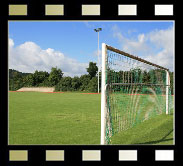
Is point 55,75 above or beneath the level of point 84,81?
above

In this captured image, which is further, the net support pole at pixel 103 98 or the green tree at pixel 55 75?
the green tree at pixel 55 75

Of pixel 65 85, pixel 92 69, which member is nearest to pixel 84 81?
pixel 65 85

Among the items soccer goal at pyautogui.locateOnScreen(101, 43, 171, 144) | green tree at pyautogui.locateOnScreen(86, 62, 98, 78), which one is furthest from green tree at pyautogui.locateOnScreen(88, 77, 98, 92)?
soccer goal at pyautogui.locateOnScreen(101, 43, 171, 144)

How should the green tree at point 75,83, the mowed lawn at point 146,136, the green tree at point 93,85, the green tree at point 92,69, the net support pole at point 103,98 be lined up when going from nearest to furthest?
1. the net support pole at point 103,98
2. the mowed lawn at point 146,136
3. the green tree at point 93,85
4. the green tree at point 75,83
5. the green tree at point 92,69

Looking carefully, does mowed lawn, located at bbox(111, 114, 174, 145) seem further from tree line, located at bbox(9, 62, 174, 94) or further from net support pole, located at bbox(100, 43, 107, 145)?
tree line, located at bbox(9, 62, 174, 94)

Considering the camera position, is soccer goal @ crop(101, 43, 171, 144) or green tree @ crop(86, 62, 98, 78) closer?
soccer goal @ crop(101, 43, 171, 144)

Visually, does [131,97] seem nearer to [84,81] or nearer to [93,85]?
[93,85]

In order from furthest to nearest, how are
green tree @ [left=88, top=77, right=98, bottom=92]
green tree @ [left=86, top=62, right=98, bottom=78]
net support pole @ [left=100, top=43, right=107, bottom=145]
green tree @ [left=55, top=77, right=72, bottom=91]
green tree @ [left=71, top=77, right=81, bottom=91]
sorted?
green tree @ [left=86, top=62, right=98, bottom=78] < green tree @ [left=55, top=77, right=72, bottom=91] < green tree @ [left=71, top=77, right=81, bottom=91] < green tree @ [left=88, top=77, right=98, bottom=92] < net support pole @ [left=100, top=43, right=107, bottom=145]

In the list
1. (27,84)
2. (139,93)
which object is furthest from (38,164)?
(27,84)

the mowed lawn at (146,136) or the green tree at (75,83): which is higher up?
the green tree at (75,83)

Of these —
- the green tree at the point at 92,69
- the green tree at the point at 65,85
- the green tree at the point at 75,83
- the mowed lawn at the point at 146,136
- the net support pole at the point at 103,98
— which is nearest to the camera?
the net support pole at the point at 103,98

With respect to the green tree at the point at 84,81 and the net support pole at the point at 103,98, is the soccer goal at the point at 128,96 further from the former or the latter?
the green tree at the point at 84,81

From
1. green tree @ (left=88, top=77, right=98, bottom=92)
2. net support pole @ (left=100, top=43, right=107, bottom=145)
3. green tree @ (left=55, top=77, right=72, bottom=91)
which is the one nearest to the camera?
net support pole @ (left=100, top=43, right=107, bottom=145)

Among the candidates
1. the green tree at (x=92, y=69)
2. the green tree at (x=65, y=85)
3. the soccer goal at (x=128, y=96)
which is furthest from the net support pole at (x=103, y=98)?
the green tree at (x=92, y=69)
